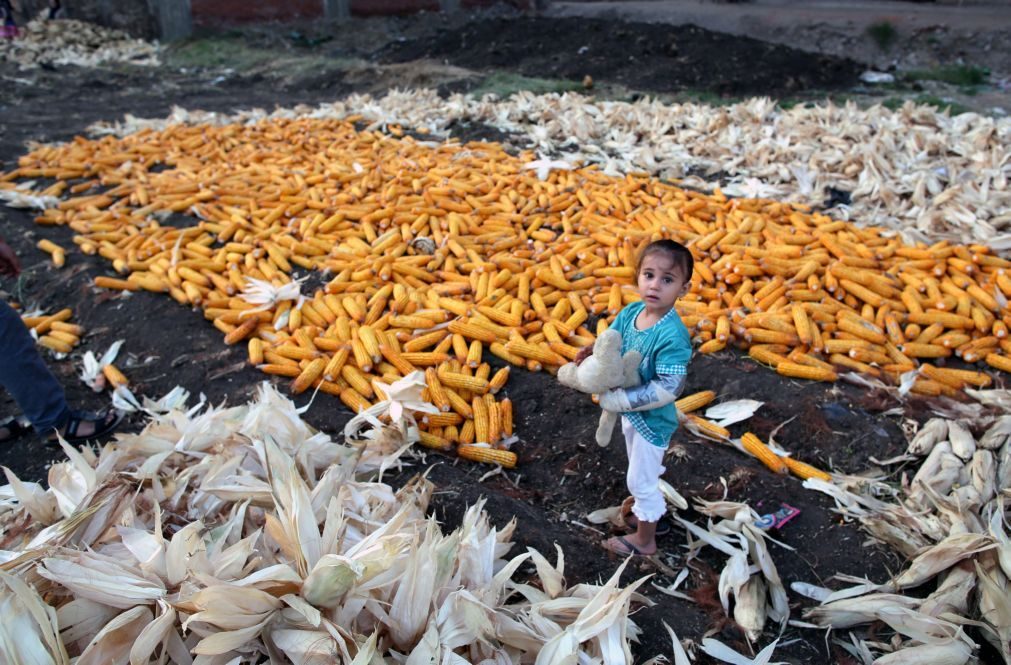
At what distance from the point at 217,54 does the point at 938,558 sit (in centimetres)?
1914

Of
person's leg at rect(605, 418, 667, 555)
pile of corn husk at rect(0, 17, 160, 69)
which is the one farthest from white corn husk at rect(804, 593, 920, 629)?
pile of corn husk at rect(0, 17, 160, 69)

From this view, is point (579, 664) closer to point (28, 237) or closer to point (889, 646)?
point (889, 646)

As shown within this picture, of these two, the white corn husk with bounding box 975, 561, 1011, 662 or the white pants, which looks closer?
the white corn husk with bounding box 975, 561, 1011, 662

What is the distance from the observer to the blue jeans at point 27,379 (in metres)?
3.77

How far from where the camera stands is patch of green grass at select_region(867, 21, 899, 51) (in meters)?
14.8

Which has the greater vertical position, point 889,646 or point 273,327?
point 273,327

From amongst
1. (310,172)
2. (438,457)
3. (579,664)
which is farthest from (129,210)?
(579,664)

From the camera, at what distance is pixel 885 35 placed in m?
14.8

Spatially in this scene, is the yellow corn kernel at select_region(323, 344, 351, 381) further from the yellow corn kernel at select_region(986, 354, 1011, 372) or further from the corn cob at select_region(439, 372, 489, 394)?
the yellow corn kernel at select_region(986, 354, 1011, 372)

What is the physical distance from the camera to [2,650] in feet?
6.13

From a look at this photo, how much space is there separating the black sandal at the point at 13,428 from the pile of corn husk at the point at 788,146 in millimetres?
5713

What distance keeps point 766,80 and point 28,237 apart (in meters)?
11.1

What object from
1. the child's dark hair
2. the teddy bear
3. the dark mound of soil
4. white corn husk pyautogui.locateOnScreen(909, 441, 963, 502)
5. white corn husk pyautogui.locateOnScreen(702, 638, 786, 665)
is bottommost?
white corn husk pyautogui.locateOnScreen(702, 638, 786, 665)

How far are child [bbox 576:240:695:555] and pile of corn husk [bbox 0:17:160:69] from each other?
18300 mm
